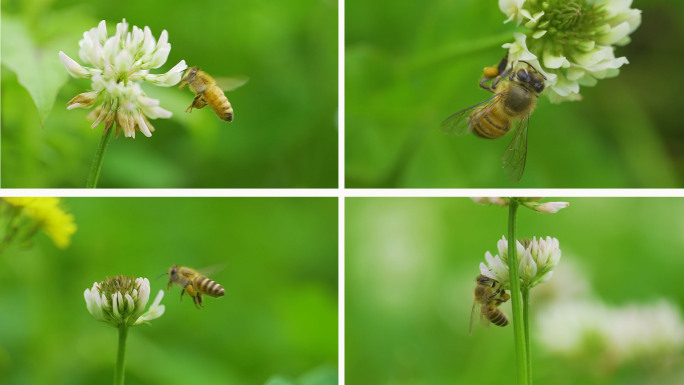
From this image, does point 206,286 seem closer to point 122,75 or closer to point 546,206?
point 122,75

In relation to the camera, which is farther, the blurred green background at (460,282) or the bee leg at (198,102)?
the blurred green background at (460,282)

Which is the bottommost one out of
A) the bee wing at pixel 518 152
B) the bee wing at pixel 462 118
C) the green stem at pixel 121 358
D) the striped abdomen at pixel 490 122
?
the green stem at pixel 121 358

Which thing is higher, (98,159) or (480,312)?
(98,159)

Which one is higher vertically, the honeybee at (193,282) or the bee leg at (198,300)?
the honeybee at (193,282)

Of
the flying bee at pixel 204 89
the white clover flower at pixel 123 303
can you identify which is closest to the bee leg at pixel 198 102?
the flying bee at pixel 204 89

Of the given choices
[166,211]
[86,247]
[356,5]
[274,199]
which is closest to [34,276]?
[86,247]

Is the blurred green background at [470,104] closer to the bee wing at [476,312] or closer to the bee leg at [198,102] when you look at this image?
the bee wing at [476,312]

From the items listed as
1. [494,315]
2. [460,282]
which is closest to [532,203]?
[494,315]
